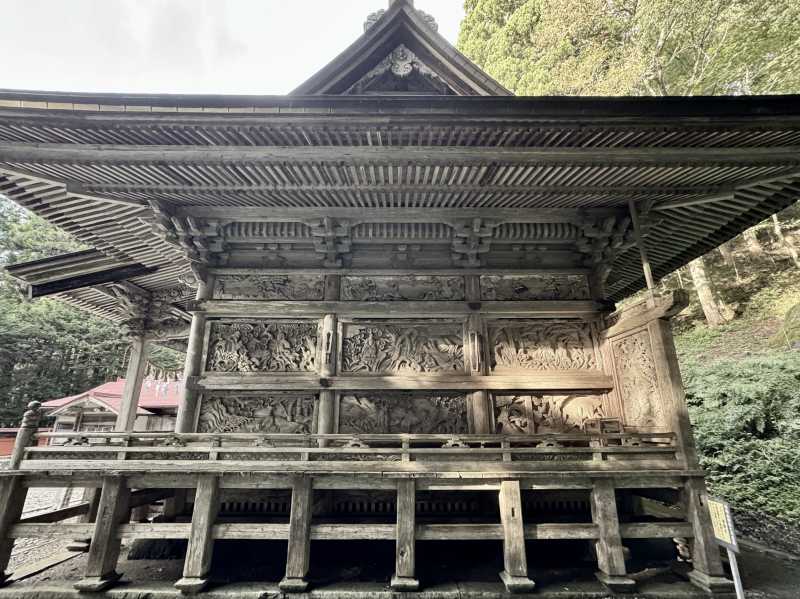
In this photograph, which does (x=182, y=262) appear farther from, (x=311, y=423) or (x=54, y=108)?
(x=311, y=423)

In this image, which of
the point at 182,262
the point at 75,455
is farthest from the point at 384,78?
the point at 75,455

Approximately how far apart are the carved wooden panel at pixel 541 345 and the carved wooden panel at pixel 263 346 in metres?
3.31

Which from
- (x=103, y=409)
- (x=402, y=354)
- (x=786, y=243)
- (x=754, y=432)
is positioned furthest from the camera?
(x=786, y=243)

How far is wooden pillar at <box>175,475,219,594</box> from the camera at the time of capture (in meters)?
4.42

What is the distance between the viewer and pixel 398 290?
679cm

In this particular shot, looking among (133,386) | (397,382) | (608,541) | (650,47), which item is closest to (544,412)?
(608,541)

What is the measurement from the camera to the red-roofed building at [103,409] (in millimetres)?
14336

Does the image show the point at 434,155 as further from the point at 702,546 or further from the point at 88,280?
the point at 88,280

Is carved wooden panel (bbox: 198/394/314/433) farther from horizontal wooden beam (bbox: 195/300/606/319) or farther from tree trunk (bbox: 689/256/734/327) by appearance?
tree trunk (bbox: 689/256/734/327)

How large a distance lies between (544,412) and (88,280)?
9.19 m

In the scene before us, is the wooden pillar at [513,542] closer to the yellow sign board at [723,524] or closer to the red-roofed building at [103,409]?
the yellow sign board at [723,524]

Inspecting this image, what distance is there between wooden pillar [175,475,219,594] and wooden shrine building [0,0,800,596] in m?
0.03

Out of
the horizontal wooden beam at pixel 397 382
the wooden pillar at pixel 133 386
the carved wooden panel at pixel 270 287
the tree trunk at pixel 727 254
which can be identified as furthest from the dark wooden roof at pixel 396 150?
the tree trunk at pixel 727 254

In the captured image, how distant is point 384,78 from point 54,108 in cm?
483
